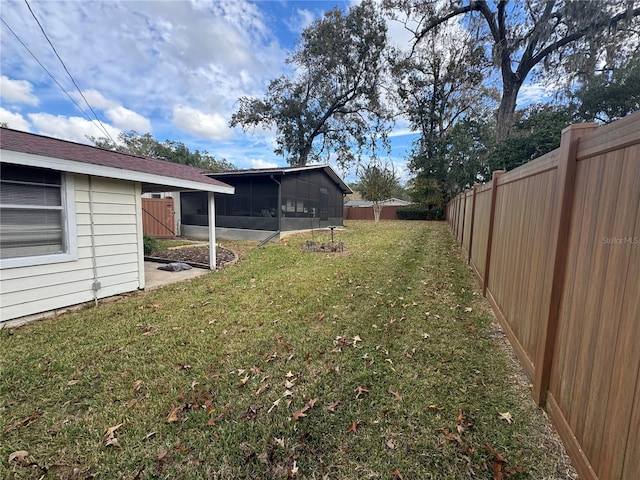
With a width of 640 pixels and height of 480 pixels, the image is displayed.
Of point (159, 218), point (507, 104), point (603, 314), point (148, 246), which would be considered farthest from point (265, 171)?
point (507, 104)

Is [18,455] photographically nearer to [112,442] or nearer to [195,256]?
[112,442]

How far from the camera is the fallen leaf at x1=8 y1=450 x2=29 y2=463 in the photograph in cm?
186

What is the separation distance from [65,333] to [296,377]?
3185mm

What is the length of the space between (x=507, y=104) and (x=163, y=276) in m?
18.3

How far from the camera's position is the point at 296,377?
271 centimetres

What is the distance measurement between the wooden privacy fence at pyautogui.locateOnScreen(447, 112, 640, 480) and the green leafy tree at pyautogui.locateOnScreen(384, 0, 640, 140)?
15.5 meters

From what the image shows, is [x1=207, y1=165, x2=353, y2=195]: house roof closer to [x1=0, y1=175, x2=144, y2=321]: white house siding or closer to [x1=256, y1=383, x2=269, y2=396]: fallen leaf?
[x1=0, y1=175, x2=144, y2=321]: white house siding

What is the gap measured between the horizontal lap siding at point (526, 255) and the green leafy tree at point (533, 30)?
14338 millimetres

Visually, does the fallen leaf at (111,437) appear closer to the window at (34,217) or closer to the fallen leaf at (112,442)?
the fallen leaf at (112,442)

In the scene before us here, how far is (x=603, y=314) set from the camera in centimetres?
143

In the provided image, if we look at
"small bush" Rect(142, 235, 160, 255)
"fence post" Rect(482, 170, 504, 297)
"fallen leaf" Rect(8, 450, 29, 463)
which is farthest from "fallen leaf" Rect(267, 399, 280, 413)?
"small bush" Rect(142, 235, 160, 255)

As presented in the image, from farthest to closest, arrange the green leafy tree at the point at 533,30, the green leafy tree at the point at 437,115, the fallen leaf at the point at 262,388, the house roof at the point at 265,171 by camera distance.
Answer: the green leafy tree at the point at 437,115
the house roof at the point at 265,171
the green leafy tree at the point at 533,30
the fallen leaf at the point at 262,388

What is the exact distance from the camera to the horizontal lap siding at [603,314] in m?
1.24

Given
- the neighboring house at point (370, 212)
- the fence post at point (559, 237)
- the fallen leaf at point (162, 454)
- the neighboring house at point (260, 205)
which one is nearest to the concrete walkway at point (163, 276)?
the fallen leaf at point (162, 454)
